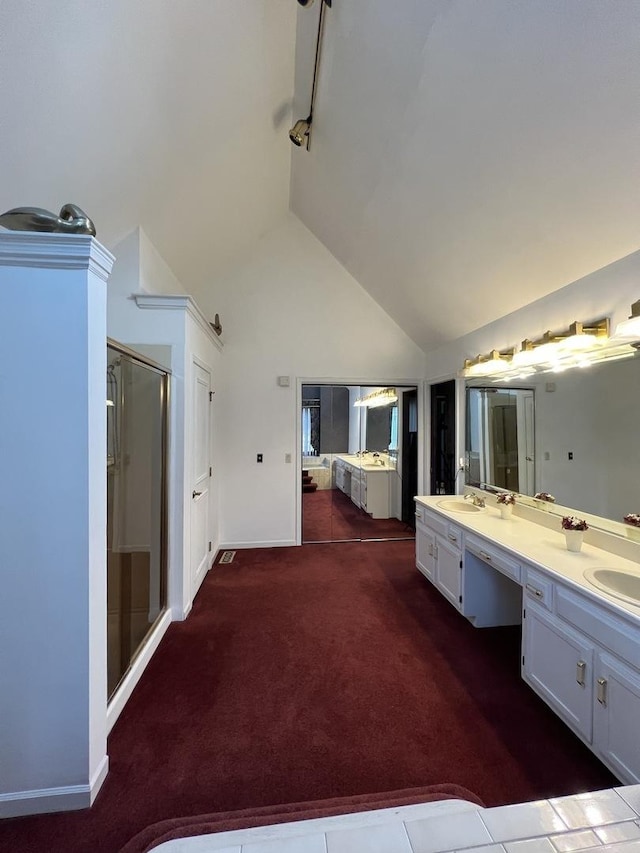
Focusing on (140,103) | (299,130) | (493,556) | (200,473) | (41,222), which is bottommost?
(493,556)

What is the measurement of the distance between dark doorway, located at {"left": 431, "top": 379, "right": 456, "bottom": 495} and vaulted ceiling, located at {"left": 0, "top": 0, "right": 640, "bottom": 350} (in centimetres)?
126

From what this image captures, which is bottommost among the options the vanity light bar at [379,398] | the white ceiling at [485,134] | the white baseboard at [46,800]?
the white baseboard at [46,800]

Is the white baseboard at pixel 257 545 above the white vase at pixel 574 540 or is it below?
below

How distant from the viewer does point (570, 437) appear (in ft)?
7.60

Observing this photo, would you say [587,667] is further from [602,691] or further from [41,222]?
[41,222]

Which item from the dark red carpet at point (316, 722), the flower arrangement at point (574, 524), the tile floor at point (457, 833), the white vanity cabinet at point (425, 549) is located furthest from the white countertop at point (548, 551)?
the tile floor at point (457, 833)

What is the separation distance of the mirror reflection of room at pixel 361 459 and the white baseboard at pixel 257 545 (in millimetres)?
486

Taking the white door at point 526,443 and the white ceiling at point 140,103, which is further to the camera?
the white door at point 526,443

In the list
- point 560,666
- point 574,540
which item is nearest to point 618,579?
point 574,540

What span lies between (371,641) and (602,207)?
2735mm

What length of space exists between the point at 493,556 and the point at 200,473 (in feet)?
7.71

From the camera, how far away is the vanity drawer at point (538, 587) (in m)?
1.70

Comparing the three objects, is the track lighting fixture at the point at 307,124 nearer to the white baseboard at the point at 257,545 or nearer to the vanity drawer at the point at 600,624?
the vanity drawer at the point at 600,624

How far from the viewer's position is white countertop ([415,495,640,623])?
1466 millimetres
